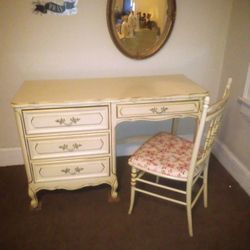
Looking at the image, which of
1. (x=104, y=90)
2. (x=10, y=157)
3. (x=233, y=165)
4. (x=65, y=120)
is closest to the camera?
(x=65, y=120)

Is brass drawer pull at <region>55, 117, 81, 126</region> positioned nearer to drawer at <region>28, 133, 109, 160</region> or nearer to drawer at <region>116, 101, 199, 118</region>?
drawer at <region>28, 133, 109, 160</region>

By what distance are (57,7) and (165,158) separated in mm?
1378

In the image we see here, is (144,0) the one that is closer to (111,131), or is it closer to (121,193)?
(111,131)

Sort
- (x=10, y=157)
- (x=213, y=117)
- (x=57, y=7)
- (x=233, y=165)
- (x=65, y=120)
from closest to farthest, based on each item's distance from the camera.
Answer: (x=213, y=117), (x=65, y=120), (x=57, y=7), (x=233, y=165), (x=10, y=157)

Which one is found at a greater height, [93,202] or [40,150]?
[40,150]

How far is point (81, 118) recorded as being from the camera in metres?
1.54

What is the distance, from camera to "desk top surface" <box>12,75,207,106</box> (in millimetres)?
1487

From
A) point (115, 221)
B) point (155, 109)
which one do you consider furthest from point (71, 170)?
point (155, 109)

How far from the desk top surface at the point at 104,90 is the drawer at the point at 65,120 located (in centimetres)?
7

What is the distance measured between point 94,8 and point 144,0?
0.39 m

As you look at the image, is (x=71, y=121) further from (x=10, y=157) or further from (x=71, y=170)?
(x=10, y=157)

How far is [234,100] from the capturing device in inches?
81.0

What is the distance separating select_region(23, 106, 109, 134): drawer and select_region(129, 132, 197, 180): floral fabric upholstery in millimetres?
331

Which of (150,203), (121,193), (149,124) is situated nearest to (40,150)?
(121,193)
